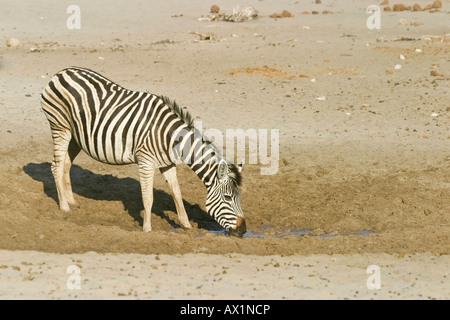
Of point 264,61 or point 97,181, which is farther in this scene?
point 264,61

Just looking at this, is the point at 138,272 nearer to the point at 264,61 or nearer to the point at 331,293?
the point at 331,293

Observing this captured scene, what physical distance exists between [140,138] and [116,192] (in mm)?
2036

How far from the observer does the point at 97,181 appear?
38.5 feet

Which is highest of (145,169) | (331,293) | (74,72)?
(74,72)

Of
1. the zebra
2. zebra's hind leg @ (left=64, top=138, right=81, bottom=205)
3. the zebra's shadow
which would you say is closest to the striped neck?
the zebra

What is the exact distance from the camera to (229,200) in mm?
9445

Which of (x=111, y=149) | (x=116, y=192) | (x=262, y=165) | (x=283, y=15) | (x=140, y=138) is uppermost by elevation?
(x=283, y=15)

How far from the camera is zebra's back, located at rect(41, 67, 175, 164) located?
9.67 meters

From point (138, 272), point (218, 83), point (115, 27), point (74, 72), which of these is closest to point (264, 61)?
point (218, 83)

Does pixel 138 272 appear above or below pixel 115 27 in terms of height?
below

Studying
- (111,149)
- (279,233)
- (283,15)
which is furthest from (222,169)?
(283,15)

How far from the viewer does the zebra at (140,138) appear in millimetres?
9445

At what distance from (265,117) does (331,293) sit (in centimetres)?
764

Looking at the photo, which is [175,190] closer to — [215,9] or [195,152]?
[195,152]
